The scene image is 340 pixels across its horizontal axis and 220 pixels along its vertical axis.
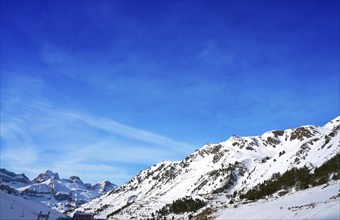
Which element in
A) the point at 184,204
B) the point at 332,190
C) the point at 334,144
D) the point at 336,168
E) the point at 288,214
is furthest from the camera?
the point at 184,204

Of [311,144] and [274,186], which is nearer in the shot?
[274,186]

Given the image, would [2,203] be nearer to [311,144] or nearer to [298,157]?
[298,157]

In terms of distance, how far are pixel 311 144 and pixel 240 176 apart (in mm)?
73135

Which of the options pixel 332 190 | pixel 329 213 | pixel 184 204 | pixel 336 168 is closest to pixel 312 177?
pixel 336 168

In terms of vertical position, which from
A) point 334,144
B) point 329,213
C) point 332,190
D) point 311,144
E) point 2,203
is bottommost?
point 329,213

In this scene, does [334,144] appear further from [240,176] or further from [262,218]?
[240,176]

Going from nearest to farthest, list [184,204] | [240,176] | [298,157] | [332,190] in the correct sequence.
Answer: [332,190], [298,157], [184,204], [240,176]

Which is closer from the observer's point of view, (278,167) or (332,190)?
(332,190)

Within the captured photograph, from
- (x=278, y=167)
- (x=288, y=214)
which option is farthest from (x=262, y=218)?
(x=278, y=167)

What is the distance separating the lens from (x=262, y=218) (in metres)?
36.2

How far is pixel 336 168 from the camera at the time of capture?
205 feet

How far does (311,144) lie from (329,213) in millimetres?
113239

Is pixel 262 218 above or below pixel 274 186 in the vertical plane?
below

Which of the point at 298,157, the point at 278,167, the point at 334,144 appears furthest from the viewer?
the point at 278,167
